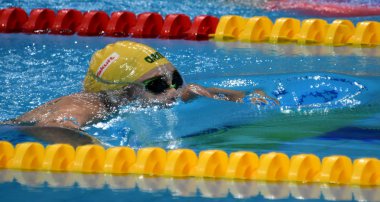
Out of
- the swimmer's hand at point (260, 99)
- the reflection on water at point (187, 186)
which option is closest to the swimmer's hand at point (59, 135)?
the reflection on water at point (187, 186)

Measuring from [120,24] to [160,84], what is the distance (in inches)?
108

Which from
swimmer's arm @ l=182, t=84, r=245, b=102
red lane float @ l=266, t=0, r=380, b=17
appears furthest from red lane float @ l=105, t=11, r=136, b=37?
swimmer's arm @ l=182, t=84, r=245, b=102

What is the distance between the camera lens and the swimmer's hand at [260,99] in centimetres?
550

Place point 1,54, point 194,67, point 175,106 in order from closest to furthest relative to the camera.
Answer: point 175,106 → point 194,67 → point 1,54

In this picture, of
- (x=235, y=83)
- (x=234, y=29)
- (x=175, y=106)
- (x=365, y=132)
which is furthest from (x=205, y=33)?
(x=365, y=132)

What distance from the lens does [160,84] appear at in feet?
16.7

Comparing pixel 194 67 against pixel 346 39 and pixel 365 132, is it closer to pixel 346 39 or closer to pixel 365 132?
pixel 346 39

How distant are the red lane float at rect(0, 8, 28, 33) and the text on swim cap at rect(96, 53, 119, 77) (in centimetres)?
295

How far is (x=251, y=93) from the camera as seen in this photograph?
5.75 meters

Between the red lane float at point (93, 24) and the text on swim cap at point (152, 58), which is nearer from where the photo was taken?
the text on swim cap at point (152, 58)

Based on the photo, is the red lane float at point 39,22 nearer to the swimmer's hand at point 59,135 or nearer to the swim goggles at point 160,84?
the swim goggles at point 160,84

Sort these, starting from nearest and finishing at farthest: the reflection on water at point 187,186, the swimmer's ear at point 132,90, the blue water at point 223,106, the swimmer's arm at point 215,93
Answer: the reflection on water at point 187,186
the blue water at point 223,106
the swimmer's ear at point 132,90
the swimmer's arm at point 215,93

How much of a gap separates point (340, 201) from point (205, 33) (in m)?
3.97

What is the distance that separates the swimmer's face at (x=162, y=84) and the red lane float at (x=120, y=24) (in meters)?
2.65
